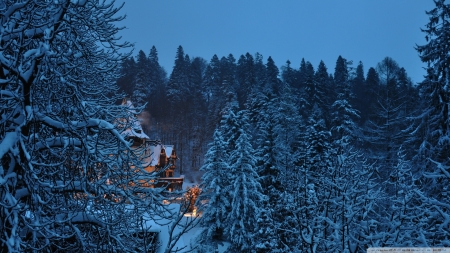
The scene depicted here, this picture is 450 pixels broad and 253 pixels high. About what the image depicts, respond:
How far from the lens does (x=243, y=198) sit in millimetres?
19000

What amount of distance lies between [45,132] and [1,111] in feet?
3.82

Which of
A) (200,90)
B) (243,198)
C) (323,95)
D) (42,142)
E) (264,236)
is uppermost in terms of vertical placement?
(200,90)

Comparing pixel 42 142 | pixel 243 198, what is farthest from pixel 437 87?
pixel 42 142

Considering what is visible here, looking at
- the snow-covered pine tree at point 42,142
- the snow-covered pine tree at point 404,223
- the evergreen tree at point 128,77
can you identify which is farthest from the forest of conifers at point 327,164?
the snow-covered pine tree at point 42,142

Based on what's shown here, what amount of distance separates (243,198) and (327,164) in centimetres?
678

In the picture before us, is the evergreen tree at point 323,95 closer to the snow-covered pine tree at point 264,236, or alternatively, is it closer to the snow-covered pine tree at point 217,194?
the snow-covered pine tree at point 217,194

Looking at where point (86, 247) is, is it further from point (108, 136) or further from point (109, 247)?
point (108, 136)

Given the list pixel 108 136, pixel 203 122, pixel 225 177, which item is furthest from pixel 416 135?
pixel 203 122

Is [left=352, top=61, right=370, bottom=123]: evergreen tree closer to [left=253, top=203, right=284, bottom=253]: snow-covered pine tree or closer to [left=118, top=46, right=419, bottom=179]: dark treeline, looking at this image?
[left=118, top=46, right=419, bottom=179]: dark treeline

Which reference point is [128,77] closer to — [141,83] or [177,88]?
[141,83]

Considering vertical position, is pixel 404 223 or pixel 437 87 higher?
pixel 437 87

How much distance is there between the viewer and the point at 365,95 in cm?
4653

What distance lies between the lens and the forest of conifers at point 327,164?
207 inches

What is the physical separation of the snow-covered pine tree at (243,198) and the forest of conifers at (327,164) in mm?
67
